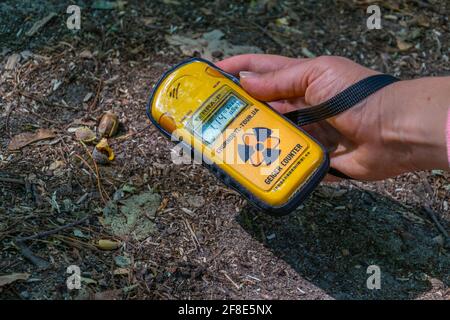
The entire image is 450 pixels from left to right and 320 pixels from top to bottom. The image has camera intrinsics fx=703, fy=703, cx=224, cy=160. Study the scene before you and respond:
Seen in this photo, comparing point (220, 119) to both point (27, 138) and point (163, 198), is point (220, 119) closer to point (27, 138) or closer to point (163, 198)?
point (163, 198)

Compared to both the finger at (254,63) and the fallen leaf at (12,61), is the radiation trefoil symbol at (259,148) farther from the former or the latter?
the fallen leaf at (12,61)

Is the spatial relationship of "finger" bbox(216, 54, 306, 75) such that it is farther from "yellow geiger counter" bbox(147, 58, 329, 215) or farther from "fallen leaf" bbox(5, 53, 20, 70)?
"fallen leaf" bbox(5, 53, 20, 70)

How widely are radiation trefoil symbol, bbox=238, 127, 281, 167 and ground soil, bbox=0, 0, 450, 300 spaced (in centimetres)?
29

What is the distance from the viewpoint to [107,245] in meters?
2.28

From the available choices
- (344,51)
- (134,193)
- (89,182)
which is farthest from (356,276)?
(344,51)

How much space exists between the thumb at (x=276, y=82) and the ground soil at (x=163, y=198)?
1.26ft

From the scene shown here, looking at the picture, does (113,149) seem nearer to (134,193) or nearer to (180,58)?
(134,193)

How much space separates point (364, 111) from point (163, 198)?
758mm

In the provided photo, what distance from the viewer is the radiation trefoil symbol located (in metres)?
2.29

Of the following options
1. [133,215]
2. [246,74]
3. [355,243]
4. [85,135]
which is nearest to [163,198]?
[133,215]

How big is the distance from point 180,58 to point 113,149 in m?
0.58

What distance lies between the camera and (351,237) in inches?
98.2

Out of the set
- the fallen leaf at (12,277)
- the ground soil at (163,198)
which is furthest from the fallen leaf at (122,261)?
the fallen leaf at (12,277)

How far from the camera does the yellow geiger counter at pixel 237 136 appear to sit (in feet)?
7.38
